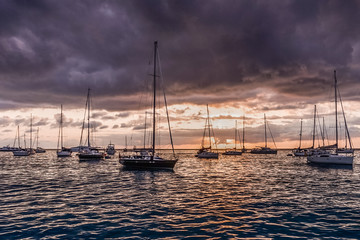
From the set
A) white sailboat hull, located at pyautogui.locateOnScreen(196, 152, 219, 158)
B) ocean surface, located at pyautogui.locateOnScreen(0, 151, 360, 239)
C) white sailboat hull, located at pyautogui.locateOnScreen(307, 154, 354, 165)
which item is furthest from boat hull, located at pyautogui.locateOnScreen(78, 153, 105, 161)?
white sailboat hull, located at pyautogui.locateOnScreen(307, 154, 354, 165)

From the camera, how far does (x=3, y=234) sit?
13.7 metres

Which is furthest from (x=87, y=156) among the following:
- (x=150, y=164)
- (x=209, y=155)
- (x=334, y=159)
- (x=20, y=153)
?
(x=334, y=159)

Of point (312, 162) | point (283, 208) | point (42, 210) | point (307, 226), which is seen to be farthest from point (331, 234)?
point (312, 162)

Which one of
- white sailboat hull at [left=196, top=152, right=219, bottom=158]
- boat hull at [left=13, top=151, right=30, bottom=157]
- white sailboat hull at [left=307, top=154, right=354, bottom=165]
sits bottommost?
boat hull at [left=13, top=151, right=30, bottom=157]

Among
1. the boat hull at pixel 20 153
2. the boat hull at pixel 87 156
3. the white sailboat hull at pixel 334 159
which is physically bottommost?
the boat hull at pixel 20 153

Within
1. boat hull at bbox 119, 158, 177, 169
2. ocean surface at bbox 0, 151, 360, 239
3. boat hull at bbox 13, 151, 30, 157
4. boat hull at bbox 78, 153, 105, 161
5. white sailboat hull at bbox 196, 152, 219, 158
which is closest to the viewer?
ocean surface at bbox 0, 151, 360, 239

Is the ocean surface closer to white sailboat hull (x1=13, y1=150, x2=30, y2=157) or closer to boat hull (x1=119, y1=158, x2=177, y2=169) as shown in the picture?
boat hull (x1=119, y1=158, x2=177, y2=169)

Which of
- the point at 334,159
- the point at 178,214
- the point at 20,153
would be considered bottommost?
the point at 20,153

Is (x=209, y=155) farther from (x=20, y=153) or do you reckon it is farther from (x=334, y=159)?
(x=20, y=153)

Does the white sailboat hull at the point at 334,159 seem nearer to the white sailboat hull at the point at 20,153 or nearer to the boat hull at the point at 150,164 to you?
the boat hull at the point at 150,164

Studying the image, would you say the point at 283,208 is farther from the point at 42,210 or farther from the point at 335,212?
the point at 42,210

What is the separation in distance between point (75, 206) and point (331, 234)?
1738 cm

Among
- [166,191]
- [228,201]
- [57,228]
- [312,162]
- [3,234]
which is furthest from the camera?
[312,162]

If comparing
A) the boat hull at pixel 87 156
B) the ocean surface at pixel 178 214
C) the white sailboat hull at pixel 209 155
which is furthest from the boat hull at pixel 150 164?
the white sailboat hull at pixel 209 155
